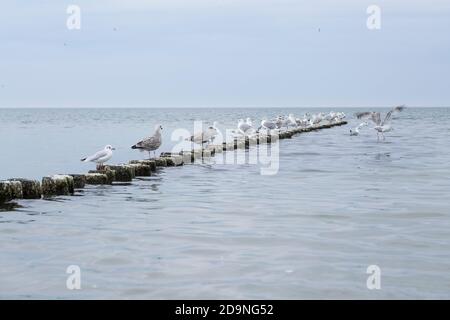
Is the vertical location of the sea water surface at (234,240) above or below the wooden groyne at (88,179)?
below

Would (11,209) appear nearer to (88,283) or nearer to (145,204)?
(145,204)

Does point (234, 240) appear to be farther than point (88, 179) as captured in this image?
No

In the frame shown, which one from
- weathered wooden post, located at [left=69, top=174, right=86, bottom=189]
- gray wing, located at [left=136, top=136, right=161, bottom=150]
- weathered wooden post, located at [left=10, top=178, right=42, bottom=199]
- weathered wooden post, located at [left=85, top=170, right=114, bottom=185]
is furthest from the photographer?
gray wing, located at [left=136, top=136, right=161, bottom=150]

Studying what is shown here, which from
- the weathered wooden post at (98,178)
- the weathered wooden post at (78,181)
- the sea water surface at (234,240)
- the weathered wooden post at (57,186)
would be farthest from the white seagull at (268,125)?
the weathered wooden post at (57,186)

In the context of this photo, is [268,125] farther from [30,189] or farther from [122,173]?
[30,189]

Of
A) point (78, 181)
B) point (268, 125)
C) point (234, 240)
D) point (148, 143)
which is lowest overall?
point (234, 240)

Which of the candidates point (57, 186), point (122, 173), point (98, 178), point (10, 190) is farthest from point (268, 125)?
point (10, 190)

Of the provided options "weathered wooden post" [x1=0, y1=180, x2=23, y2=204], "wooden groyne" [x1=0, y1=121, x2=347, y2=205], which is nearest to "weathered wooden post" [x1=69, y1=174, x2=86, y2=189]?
"wooden groyne" [x1=0, y1=121, x2=347, y2=205]

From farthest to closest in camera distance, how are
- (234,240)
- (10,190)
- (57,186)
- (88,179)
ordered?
(88,179)
(57,186)
(10,190)
(234,240)

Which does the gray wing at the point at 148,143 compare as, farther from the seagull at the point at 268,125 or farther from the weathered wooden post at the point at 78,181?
the seagull at the point at 268,125

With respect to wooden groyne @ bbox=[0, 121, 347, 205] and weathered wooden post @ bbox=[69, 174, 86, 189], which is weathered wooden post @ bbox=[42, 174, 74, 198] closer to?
wooden groyne @ bbox=[0, 121, 347, 205]

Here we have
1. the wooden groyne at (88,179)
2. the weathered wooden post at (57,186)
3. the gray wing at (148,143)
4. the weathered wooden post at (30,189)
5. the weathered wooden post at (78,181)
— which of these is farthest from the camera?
the gray wing at (148,143)

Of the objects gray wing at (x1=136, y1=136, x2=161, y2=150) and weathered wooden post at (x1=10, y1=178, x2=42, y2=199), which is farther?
gray wing at (x1=136, y1=136, x2=161, y2=150)
